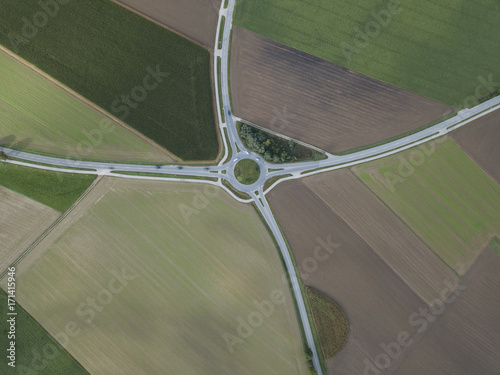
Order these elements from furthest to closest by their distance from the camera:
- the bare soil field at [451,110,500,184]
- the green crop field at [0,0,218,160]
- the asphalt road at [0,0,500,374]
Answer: the green crop field at [0,0,218,160]
the asphalt road at [0,0,500,374]
the bare soil field at [451,110,500,184]

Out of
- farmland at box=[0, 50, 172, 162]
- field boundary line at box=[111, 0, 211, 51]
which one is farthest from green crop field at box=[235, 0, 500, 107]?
farmland at box=[0, 50, 172, 162]

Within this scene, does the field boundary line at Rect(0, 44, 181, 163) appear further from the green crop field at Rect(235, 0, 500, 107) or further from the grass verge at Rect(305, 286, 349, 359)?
the grass verge at Rect(305, 286, 349, 359)

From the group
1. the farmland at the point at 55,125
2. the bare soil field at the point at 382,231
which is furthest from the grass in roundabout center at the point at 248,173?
the farmland at the point at 55,125

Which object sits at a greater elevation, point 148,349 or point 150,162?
point 150,162

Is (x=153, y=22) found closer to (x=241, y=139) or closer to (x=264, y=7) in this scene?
(x=264, y=7)

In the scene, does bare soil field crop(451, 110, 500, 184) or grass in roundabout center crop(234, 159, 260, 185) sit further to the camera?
grass in roundabout center crop(234, 159, 260, 185)

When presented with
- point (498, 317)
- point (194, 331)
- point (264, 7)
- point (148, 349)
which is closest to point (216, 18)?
point (264, 7)

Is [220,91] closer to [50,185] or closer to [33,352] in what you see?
[50,185]
